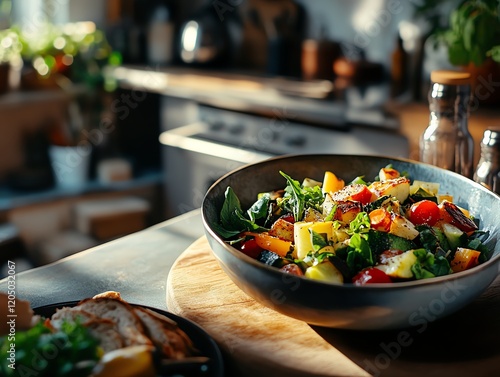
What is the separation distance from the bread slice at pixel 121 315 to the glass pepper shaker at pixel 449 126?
81 cm

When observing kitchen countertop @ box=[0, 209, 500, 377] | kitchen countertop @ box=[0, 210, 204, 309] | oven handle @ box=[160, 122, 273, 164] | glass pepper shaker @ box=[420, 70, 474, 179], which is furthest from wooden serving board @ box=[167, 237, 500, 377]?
oven handle @ box=[160, 122, 273, 164]

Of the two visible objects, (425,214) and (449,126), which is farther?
(449,126)

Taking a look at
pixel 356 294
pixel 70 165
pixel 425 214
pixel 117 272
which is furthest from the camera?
pixel 70 165

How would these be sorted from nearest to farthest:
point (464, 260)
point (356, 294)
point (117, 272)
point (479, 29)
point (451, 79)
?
point (356, 294) < point (464, 260) < point (117, 272) < point (451, 79) < point (479, 29)

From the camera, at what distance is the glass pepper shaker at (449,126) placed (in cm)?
139

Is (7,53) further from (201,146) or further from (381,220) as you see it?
(381,220)

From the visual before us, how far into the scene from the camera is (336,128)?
2.87 m

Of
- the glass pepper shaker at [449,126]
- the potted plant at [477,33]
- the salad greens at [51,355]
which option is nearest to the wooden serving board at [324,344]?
the salad greens at [51,355]

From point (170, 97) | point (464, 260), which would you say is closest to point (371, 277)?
point (464, 260)

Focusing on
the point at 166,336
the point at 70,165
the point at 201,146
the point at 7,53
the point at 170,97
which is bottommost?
the point at 70,165

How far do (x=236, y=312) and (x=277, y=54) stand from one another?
2615mm

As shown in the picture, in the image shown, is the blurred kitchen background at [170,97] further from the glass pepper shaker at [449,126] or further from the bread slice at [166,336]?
the bread slice at [166,336]

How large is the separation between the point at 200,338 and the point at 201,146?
239cm

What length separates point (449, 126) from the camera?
1.43 m
